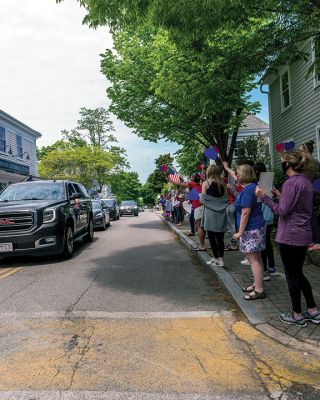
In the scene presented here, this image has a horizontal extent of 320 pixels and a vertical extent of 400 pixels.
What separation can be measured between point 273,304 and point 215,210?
Result: 7.83ft

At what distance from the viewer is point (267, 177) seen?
467cm

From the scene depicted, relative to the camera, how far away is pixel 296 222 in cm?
419

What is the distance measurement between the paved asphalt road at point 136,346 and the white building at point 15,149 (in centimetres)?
1722

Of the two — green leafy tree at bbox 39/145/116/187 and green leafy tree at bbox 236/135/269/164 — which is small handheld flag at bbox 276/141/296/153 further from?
green leafy tree at bbox 39/145/116/187

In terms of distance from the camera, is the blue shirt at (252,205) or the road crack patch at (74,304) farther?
the blue shirt at (252,205)

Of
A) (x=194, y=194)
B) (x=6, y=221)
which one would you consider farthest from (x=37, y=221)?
(x=194, y=194)

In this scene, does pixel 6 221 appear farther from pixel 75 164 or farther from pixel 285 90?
pixel 75 164

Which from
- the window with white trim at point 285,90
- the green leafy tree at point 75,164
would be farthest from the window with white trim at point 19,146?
the window with white trim at point 285,90

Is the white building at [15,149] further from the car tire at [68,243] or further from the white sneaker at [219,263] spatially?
the white sneaker at [219,263]

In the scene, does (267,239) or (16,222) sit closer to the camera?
(267,239)

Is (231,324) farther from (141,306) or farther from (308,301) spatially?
(141,306)

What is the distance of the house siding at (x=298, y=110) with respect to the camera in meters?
14.0

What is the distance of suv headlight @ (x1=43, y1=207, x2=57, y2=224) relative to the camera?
28.8 ft

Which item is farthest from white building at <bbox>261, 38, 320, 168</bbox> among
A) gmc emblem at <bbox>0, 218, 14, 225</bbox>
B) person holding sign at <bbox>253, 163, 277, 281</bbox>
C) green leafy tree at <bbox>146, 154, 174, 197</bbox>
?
green leafy tree at <bbox>146, 154, 174, 197</bbox>
